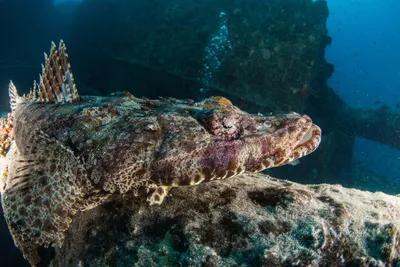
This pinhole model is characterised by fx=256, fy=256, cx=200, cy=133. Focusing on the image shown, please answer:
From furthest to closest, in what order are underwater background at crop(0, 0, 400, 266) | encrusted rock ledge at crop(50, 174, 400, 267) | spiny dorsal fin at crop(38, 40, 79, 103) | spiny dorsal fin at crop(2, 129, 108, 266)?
underwater background at crop(0, 0, 400, 266) < spiny dorsal fin at crop(38, 40, 79, 103) < spiny dorsal fin at crop(2, 129, 108, 266) < encrusted rock ledge at crop(50, 174, 400, 267)

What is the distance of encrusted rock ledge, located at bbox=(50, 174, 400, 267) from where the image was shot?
181 cm

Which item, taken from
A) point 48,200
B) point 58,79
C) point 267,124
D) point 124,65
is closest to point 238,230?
point 267,124

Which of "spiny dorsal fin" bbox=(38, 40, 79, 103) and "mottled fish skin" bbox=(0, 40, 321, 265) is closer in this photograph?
"mottled fish skin" bbox=(0, 40, 321, 265)

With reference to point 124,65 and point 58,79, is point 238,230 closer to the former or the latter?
point 58,79

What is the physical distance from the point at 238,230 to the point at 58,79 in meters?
3.08

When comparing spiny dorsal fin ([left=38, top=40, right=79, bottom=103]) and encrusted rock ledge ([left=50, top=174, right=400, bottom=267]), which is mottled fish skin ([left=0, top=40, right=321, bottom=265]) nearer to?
encrusted rock ledge ([left=50, top=174, right=400, bottom=267])

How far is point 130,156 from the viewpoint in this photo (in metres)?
2.18

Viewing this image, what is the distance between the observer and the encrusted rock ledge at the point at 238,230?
5.95 ft

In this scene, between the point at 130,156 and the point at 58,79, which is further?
the point at 58,79

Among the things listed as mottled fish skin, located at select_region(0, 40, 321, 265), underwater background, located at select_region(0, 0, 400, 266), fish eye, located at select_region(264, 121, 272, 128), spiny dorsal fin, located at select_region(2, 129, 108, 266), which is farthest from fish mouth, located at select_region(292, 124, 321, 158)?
underwater background, located at select_region(0, 0, 400, 266)

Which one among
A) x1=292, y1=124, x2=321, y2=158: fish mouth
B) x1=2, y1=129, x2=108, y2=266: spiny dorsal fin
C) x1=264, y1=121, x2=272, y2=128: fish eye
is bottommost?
x1=2, y1=129, x2=108, y2=266: spiny dorsal fin

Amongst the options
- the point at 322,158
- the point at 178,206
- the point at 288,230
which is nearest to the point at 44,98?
the point at 178,206

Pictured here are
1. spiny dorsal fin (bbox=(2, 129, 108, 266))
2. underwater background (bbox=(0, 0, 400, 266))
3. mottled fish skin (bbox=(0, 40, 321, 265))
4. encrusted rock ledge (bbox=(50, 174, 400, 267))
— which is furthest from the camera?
underwater background (bbox=(0, 0, 400, 266))

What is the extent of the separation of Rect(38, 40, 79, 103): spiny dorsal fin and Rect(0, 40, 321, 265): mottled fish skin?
840 mm
